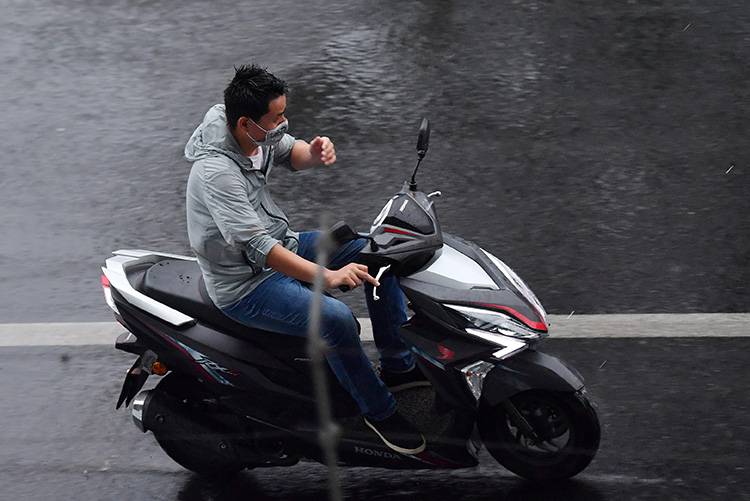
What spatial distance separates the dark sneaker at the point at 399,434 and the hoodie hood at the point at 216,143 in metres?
1.08

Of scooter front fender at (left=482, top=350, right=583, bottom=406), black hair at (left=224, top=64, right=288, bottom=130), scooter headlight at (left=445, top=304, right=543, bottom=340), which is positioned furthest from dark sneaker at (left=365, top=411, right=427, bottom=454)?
black hair at (left=224, top=64, right=288, bottom=130)

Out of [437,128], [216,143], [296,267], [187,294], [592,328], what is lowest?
[592,328]

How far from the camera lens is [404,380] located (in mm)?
5184

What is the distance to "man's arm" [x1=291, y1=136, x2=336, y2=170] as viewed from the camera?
198 inches

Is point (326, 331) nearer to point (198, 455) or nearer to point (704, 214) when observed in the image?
point (198, 455)

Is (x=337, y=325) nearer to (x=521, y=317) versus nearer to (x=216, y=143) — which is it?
(x=521, y=317)

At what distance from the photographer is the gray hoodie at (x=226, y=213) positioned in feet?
15.1

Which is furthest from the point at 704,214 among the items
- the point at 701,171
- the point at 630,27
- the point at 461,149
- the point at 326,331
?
the point at 326,331

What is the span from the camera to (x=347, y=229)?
4113 mm

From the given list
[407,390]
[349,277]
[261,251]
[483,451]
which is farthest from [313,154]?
[483,451]

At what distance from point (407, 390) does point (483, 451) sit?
0.39m

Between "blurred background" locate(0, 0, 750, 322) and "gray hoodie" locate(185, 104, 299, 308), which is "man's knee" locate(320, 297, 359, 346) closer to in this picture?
"gray hoodie" locate(185, 104, 299, 308)

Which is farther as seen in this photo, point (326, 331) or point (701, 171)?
point (701, 171)

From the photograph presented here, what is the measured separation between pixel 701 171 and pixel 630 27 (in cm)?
198
